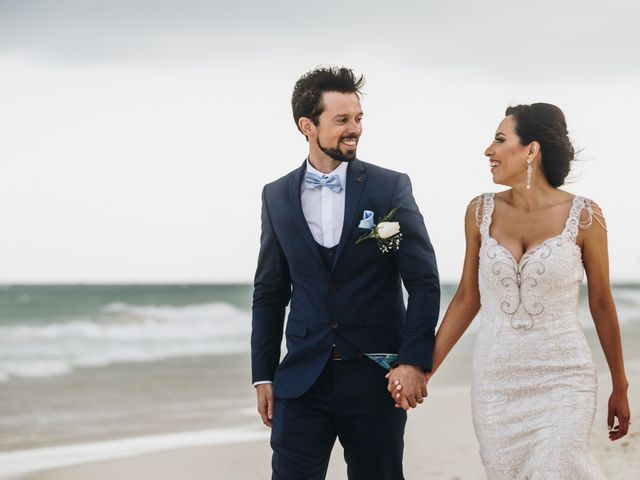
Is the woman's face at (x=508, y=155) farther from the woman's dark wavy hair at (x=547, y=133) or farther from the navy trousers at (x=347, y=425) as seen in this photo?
the navy trousers at (x=347, y=425)

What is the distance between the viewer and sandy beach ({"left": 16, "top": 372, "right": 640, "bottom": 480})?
24.2 feet

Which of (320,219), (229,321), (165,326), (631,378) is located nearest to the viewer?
(320,219)

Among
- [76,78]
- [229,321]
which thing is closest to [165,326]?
[229,321]

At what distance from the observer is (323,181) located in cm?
418

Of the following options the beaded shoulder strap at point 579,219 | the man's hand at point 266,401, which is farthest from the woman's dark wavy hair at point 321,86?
the man's hand at point 266,401

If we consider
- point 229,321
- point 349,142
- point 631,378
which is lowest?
point 229,321

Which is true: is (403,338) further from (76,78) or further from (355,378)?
(76,78)

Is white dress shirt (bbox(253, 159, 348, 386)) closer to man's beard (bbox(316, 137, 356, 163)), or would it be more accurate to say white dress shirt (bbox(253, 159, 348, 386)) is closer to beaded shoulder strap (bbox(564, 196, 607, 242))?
man's beard (bbox(316, 137, 356, 163))

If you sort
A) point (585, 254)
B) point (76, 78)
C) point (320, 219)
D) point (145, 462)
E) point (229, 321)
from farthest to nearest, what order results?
point (229, 321) < point (76, 78) < point (145, 462) < point (320, 219) < point (585, 254)

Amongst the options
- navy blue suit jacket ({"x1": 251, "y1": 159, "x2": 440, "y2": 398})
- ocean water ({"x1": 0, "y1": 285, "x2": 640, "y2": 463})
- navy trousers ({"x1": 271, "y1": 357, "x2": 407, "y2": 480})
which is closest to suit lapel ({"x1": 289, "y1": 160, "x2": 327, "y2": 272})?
navy blue suit jacket ({"x1": 251, "y1": 159, "x2": 440, "y2": 398})

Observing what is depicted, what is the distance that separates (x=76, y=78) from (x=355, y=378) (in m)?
15.3

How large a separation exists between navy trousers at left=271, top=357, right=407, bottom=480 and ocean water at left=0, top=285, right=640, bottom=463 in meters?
4.91

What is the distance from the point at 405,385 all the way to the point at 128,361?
13.3 metres

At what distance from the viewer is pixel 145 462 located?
7.89m
